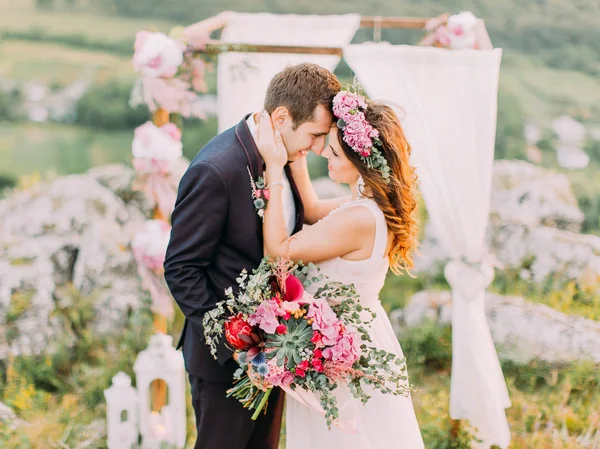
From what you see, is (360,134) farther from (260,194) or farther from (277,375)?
(277,375)

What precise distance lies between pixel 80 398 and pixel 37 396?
283 mm

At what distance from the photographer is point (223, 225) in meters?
2.63

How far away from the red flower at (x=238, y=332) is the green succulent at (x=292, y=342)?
9 centimetres

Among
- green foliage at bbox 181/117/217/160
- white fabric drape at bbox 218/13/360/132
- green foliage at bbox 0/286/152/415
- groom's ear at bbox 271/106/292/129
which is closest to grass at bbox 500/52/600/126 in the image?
green foliage at bbox 181/117/217/160

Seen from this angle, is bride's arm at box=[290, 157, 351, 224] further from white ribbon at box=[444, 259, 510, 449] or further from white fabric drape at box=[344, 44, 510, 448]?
white ribbon at box=[444, 259, 510, 449]

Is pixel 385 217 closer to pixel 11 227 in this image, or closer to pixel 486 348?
pixel 486 348

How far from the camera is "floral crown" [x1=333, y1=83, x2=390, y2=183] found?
2.54 metres

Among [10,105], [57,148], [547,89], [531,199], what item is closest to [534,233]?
[531,199]

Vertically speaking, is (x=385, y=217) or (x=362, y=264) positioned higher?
(x=385, y=217)

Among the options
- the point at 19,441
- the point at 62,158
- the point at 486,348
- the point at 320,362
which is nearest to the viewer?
the point at 320,362

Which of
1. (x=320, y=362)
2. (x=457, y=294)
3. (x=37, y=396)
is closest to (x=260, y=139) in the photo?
(x=320, y=362)

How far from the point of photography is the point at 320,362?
235cm

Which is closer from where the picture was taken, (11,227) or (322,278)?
(322,278)

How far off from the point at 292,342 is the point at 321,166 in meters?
5.36
